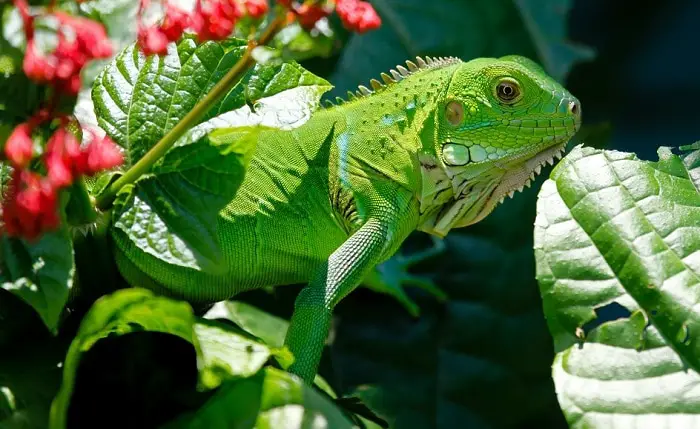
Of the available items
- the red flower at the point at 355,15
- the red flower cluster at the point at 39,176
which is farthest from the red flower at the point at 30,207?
the red flower at the point at 355,15

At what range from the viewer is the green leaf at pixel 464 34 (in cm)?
219

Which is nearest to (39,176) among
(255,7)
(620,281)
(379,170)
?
(255,7)

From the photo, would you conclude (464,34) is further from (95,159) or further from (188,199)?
(95,159)

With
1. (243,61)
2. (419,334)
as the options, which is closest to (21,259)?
(243,61)

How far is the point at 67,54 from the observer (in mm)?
873

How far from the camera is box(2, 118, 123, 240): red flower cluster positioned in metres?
0.86

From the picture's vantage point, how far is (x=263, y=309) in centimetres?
156

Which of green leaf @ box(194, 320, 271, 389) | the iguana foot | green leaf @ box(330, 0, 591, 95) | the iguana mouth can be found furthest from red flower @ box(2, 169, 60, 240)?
green leaf @ box(330, 0, 591, 95)

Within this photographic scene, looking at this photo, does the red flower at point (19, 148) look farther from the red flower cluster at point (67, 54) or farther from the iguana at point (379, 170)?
the iguana at point (379, 170)

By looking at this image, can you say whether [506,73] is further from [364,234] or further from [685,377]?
[685,377]

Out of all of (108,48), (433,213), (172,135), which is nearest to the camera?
(108,48)

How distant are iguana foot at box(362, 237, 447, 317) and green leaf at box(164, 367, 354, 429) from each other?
77 cm

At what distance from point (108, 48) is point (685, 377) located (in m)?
0.75

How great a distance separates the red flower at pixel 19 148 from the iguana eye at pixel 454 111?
72cm
